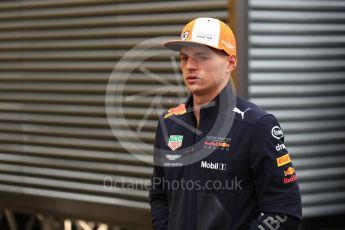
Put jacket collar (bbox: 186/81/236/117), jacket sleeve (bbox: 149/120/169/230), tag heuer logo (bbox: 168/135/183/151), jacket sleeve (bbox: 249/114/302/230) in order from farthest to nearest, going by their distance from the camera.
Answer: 1. jacket sleeve (bbox: 149/120/169/230)
2. tag heuer logo (bbox: 168/135/183/151)
3. jacket collar (bbox: 186/81/236/117)
4. jacket sleeve (bbox: 249/114/302/230)

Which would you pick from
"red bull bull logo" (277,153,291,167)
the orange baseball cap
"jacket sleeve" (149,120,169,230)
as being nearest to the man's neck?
the orange baseball cap

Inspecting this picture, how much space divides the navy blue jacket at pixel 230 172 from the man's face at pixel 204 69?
85 millimetres

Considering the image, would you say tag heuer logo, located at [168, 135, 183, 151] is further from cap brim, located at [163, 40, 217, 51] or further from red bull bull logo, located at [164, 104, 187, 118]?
cap brim, located at [163, 40, 217, 51]

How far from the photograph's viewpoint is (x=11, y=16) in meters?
7.10

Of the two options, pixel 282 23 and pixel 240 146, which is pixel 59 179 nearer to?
pixel 282 23

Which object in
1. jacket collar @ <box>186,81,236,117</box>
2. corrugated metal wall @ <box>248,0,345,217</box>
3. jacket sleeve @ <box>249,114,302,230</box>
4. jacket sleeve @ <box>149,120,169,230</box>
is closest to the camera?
jacket sleeve @ <box>249,114,302,230</box>

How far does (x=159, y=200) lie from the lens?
12.5 feet

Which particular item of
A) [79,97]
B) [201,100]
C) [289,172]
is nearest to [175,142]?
[201,100]

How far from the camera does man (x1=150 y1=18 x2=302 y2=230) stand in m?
3.20

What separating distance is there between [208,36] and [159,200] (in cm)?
103

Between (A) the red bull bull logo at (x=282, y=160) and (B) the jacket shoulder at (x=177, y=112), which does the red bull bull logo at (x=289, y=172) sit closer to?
(A) the red bull bull logo at (x=282, y=160)

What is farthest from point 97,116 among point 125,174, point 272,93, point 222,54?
point 222,54

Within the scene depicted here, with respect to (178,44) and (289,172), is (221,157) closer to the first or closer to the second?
(289,172)

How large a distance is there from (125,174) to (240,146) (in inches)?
122
